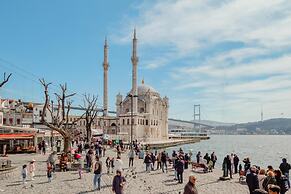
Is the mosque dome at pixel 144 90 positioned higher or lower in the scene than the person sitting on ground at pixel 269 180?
higher

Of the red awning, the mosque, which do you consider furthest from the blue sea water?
the red awning

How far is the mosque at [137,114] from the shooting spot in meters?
82.9

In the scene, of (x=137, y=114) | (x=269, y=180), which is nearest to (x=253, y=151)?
(x=137, y=114)

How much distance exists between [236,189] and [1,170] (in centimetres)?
1269

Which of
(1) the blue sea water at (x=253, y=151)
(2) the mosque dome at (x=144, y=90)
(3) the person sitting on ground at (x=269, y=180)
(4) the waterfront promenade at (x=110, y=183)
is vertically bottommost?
(1) the blue sea water at (x=253, y=151)

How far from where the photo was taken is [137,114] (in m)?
86.0

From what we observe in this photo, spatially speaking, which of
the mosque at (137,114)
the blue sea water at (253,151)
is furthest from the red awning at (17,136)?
the mosque at (137,114)

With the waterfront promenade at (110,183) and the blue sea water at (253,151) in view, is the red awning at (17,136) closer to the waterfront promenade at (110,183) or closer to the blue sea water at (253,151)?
the waterfront promenade at (110,183)

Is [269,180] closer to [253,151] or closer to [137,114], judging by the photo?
[253,151]

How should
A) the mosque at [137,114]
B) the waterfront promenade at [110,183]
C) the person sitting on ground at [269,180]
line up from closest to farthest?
the person sitting on ground at [269,180], the waterfront promenade at [110,183], the mosque at [137,114]

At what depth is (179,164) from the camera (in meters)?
17.9

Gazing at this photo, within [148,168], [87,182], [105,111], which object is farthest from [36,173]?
[105,111]

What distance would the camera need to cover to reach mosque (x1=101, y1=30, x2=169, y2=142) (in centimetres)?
8288

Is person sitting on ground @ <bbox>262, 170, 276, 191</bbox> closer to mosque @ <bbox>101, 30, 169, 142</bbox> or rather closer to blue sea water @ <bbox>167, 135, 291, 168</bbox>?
blue sea water @ <bbox>167, 135, 291, 168</bbox>
